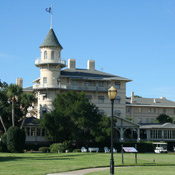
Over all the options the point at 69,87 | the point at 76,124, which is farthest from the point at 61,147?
the point at 69,87

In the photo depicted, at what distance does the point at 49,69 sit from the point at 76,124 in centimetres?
1715

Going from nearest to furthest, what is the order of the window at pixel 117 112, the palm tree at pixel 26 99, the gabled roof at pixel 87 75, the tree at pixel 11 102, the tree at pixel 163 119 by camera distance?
1. the tree at pixel 11 102
2. the palm tree at pixel 26 99
3. the gabled roof at pixel 87 75
4. the window at pixel 117 112
5. the tree at pixel 163 119

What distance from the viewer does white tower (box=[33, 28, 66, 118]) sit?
246 ft

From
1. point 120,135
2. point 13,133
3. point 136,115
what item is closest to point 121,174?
point 13,133

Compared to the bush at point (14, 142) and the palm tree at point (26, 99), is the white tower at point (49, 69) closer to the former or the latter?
the palm tree at point (26, 99)

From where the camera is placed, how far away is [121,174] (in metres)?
24.4

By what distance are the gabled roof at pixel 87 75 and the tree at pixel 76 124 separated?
627 inches

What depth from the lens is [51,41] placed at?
7575 cm

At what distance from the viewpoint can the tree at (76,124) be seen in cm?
6119

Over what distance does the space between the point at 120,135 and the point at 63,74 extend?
15554 millimetres

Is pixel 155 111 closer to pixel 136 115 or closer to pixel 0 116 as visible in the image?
pixel 136 115

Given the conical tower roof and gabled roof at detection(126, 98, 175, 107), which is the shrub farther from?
Answer: gabled roof at detection(126, 98, 175, 107)

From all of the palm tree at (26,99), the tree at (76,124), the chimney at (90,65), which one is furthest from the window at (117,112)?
the palm tree at (26,99)

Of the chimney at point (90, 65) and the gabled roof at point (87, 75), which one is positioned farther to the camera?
the chimney at point (90, 65)
